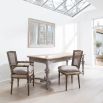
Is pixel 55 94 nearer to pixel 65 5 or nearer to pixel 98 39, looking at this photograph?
pixel 65 5

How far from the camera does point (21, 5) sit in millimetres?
4441

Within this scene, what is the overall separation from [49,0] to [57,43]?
170 centimetres

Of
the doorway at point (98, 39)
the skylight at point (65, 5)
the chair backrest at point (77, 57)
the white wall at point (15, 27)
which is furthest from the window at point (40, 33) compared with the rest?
the doorway at point (98, 39)

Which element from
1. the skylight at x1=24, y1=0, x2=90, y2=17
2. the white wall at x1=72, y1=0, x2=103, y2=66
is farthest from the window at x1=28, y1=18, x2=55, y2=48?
the white wall at x1=72, y1=0, x2=103, y2=66

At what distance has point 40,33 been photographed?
5.09 meters

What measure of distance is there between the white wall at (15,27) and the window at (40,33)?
15 cm

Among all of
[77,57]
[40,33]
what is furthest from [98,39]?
[77,57]

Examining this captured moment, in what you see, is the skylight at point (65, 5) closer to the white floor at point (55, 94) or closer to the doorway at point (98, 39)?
the doorway at point (98, 39)

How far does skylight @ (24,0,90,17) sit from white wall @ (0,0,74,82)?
24cm

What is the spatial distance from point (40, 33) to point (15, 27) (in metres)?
1.04

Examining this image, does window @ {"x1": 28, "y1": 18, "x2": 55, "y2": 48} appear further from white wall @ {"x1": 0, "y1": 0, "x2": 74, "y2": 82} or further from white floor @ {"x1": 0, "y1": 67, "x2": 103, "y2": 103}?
white floor @ {"x1": 0, "y1": 67, "x2": 103, "y2": 103}

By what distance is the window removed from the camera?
478cm

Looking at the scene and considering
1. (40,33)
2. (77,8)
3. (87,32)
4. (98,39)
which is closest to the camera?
(40,33)

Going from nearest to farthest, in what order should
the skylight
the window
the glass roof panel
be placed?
1. the window
2. the skylight
3. the glass roof panel
